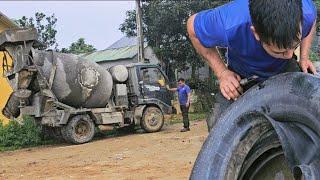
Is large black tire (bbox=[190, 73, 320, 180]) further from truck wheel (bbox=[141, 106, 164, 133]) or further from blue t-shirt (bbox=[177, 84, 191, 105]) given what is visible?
truck wheel (bbox=[141, 106, 164, 133])

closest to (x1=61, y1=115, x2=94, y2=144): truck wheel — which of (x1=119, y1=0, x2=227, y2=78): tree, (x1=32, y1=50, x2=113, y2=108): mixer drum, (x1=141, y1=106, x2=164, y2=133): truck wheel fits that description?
(x1=32, y1=50, x2=113, y2=108): mixer drum

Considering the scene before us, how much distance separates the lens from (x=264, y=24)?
2201 millimetres

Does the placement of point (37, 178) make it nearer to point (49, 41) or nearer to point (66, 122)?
point (66, 122)

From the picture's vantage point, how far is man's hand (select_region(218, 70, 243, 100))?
9.42 feet

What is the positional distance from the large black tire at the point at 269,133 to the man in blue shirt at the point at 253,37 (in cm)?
20

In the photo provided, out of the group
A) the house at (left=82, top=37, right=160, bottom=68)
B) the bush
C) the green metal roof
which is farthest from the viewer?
the green metal roof

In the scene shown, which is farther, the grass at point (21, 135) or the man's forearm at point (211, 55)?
the grass at point (21, 135)

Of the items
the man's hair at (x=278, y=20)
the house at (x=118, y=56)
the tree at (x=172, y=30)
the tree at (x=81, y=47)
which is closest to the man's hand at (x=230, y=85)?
the man's hair at (x=278, y=20)

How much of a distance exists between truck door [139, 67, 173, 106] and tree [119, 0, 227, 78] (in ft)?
→ 25.2

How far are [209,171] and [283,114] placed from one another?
0.48 meters

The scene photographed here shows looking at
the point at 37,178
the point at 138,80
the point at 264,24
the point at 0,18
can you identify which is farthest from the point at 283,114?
the point at 0,18

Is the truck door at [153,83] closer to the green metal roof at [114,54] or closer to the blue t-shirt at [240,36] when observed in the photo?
the blue t-shirt at [240,36]

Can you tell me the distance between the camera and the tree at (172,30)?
24.6m

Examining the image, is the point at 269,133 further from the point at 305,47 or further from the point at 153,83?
the point at 153,83
